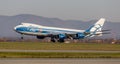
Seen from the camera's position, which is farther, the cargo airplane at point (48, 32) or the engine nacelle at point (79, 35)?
the engine nacelle at point (79, 35)

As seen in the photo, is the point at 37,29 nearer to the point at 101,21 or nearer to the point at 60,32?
the point at 60,32

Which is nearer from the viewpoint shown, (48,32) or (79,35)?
(48,32)

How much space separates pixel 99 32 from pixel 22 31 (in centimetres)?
2459

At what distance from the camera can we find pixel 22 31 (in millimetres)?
108125

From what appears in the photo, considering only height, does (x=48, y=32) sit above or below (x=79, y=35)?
above

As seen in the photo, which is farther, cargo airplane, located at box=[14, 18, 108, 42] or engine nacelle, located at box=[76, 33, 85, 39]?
engine nacelle, located at box=[76, 33, 85, 39]
